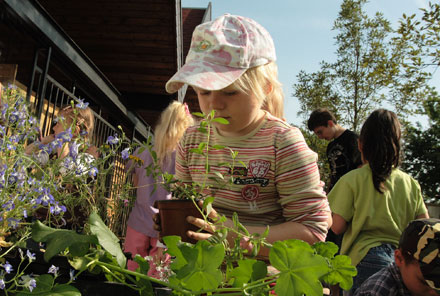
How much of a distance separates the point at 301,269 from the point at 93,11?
5949mm

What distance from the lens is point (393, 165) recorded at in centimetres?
254

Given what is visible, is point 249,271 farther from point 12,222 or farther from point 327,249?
point 12,222

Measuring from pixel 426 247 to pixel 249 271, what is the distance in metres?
1.47

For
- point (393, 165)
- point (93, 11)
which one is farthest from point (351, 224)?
point (93, 11)

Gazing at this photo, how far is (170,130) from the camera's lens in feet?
11.1

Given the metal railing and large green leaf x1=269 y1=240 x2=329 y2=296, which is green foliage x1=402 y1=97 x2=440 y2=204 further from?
large green leaf x1=269 y1=240 x2=329 y2=296

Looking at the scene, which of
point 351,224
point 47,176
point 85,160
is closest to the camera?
point 47,176

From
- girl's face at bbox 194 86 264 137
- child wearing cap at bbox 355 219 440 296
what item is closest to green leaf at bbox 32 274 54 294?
girl's face at bbox 194 86 264 137

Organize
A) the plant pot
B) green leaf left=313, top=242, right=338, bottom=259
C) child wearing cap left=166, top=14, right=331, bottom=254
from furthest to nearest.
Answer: child wearing cap left=166, top=14, right=331, bottom=254 → the plant pot → green leaf left=313, top=242, right=338, bottom=259

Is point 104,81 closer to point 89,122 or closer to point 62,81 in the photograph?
point 62,81

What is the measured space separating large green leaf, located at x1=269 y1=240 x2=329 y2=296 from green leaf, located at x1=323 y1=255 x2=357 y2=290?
0.10m

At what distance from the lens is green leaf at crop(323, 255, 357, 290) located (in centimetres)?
54

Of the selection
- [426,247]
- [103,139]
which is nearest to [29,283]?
[426,247]

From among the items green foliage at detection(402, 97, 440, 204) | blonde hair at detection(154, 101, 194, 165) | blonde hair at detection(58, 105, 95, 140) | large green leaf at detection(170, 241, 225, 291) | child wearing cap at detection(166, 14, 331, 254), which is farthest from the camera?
green foliage at detection(402, 97, 440, 204)
